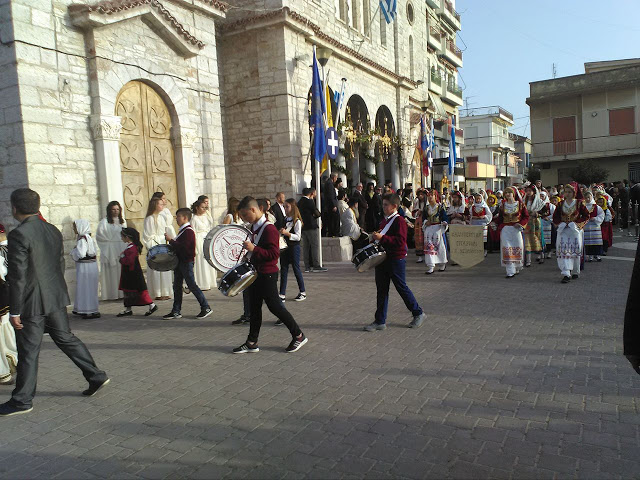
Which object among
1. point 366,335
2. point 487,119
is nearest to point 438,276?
point 366,335

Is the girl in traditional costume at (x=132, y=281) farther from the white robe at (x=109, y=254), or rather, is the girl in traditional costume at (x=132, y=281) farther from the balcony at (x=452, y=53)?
the balcony at (x=452, y=53)

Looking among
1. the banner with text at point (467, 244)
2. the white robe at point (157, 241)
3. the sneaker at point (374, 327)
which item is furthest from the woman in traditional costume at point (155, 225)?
the banner with text at point (467, 244)

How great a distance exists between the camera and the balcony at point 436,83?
3210cm

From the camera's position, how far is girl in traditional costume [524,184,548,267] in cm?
1163

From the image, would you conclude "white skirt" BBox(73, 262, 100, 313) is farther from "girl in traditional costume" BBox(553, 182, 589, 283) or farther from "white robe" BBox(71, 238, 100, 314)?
"girl in traditional costume" BBox(553, 182, 589, 283)

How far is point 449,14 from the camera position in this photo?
3706 cm

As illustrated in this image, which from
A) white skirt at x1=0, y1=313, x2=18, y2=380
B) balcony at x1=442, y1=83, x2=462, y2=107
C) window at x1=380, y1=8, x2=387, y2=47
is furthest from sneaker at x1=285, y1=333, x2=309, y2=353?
balcony at x1=442, y1=83, x2=462, y2=107

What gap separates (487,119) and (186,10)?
56353 millimetres

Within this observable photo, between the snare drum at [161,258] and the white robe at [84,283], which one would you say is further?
the white robe at [84,283]

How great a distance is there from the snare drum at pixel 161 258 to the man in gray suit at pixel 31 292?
2805 mm

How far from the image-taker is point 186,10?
11.6 m

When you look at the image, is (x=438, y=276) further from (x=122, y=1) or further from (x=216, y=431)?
(x=122, y=1)

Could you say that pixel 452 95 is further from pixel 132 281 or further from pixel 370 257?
pixel 132 281

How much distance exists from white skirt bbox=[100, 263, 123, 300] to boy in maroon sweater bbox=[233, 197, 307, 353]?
4500 mm
